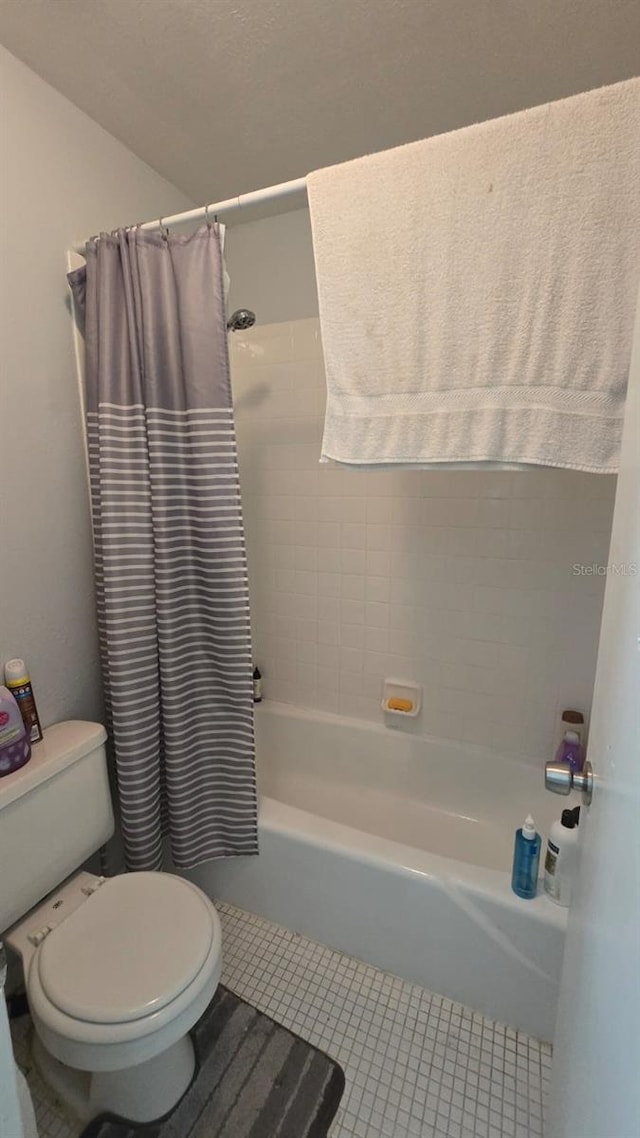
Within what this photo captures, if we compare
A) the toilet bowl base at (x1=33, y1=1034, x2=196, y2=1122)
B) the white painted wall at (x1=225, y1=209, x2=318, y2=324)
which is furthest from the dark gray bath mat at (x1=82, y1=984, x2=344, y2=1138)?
the white painted wall at (x1=225, y1=209, x2=318, y2=324)

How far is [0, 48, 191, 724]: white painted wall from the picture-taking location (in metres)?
1.10

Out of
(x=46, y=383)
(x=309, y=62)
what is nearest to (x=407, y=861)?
(x=46, y=383)

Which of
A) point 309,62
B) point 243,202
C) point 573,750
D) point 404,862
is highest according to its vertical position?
point 309,62

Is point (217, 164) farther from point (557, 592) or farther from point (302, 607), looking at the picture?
point (557, 592)

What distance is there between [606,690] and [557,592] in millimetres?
963

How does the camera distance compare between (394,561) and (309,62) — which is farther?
(394,561)

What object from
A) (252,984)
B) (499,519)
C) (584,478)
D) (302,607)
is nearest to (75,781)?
(252,984)

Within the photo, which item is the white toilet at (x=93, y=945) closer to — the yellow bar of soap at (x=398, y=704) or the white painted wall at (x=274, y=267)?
the yellow bar of soap at (x=398, y=704)

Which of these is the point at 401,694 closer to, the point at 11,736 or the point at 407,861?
the point at 407,861

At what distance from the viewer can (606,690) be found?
67 centimetres

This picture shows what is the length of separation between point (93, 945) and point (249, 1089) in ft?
1.61

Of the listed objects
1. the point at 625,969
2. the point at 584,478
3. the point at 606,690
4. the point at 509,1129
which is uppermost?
the point at 584,478

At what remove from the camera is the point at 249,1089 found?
1.05m

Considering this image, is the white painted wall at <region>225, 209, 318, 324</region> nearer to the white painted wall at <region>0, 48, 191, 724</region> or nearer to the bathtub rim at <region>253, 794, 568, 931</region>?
the white painted wall at <region>0, 48, 191, 724</region>
